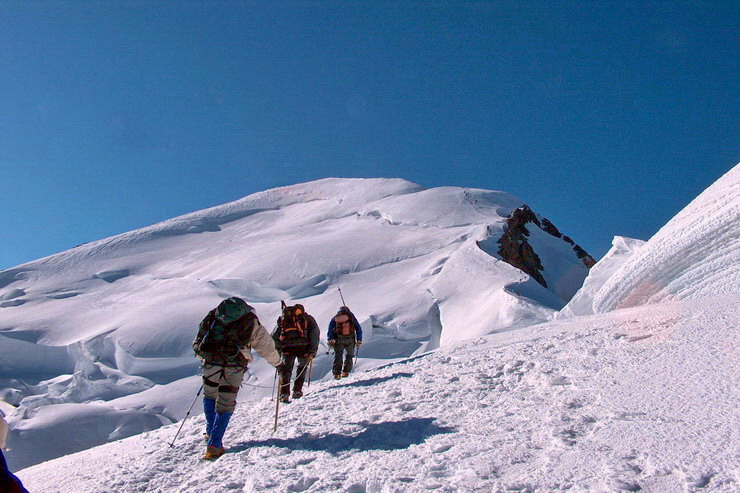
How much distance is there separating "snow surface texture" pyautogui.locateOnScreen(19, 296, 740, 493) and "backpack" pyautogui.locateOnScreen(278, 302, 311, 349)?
1.45 m

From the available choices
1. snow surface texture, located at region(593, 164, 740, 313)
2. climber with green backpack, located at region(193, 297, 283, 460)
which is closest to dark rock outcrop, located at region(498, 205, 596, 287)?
snow surface texture, located at region(593, 164, 740, 313)

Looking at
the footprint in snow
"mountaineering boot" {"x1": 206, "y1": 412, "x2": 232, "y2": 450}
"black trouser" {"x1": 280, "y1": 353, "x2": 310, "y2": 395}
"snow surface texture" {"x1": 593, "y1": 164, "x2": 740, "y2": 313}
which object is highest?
"snow surface texture" {"x1": 593, "y1": 164, "x2": 740, "y2": 313}

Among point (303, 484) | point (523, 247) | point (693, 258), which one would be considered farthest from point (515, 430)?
point (523, 247)

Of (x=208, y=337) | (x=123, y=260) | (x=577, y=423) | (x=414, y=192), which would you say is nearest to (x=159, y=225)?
(x=123, y=260)

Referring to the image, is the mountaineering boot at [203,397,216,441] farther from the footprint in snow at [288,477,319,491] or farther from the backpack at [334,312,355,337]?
the backpack at [334,312,355,337]

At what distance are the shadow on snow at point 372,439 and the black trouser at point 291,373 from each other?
7.30 feet

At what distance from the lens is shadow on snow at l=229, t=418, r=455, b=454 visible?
417 cm

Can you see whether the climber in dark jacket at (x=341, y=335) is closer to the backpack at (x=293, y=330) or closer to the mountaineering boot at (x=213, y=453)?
the backpack at (x=293, y=330)

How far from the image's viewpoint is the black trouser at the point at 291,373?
732 centimetres

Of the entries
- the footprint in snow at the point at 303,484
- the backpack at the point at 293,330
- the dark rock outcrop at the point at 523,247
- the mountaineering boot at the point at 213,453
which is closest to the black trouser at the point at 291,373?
the backpack at the point at 293,330

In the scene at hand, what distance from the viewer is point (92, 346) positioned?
72.2 ft

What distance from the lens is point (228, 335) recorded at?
5.06 meters

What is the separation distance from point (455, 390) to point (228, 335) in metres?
2.31

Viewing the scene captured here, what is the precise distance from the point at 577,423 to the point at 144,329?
21517 mm
